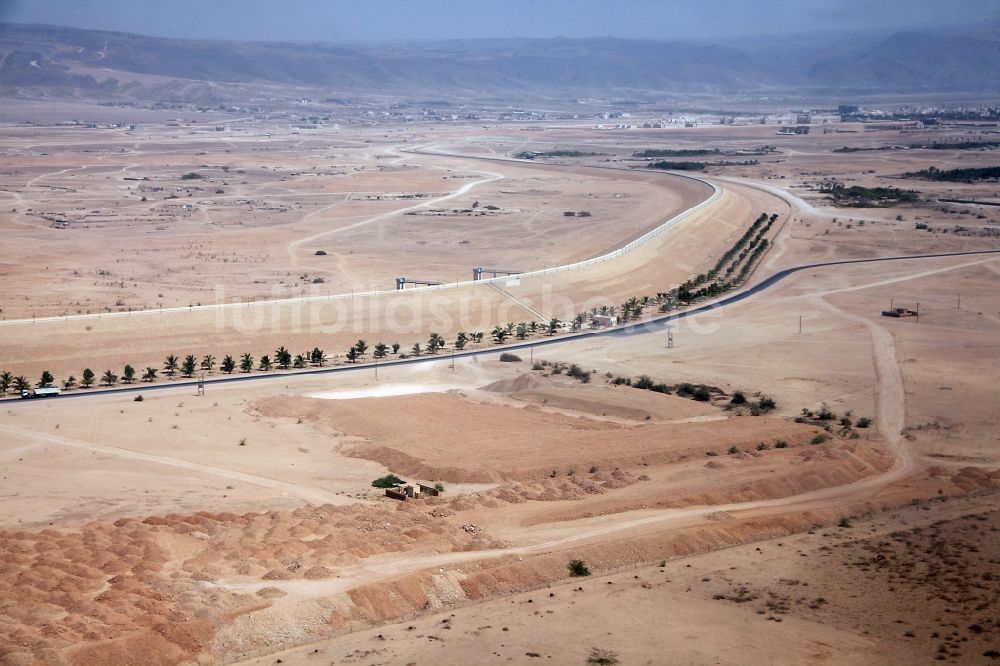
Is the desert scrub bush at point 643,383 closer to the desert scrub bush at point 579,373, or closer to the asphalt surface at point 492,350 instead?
the desert scrub bush at point 579,373

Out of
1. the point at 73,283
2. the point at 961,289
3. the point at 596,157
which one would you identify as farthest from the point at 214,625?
the point at 596,157

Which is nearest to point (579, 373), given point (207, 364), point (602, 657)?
point (207, 364)

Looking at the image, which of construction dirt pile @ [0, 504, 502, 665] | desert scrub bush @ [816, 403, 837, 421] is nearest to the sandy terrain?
construction dirt pile @ [0, 504, 502, 665]

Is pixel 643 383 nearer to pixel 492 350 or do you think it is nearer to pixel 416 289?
pixel 492 350

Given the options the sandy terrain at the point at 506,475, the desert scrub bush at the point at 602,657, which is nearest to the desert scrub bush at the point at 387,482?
the sandy terrain at the point at 506,475

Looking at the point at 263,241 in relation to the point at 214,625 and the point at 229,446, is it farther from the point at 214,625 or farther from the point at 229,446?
the point at 214,625

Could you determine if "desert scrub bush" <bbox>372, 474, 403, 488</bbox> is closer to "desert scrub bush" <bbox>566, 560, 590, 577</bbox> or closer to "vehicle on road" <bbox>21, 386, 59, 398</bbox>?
"desert scrub bush" <bbox>566, 560, 590, 577</bbox>
